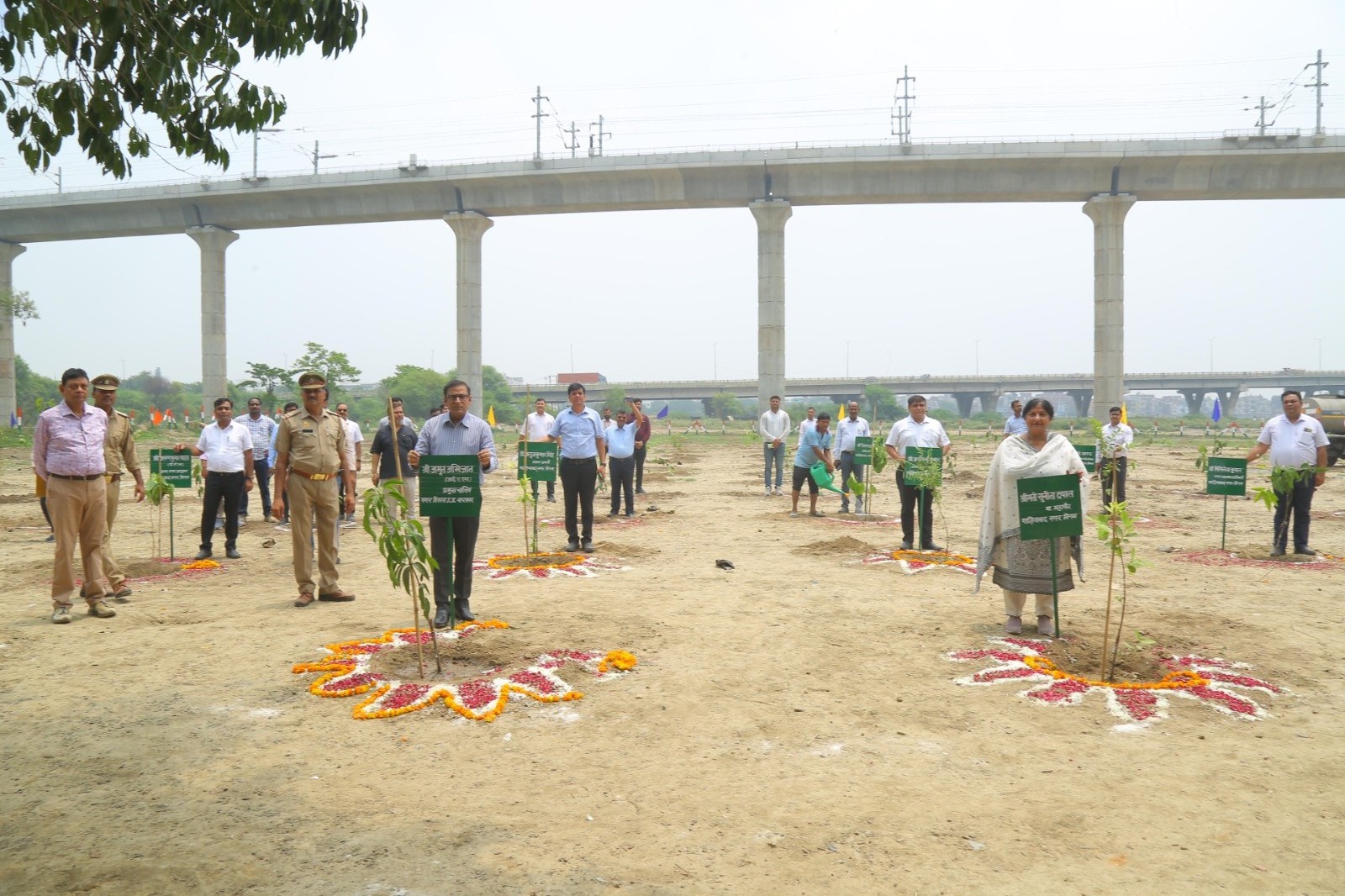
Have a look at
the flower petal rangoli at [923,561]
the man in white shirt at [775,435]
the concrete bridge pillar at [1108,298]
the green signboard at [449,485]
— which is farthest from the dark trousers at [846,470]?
the concrete bridge pillar at [1108,298]

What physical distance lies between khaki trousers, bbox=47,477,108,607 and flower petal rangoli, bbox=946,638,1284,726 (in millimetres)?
7339

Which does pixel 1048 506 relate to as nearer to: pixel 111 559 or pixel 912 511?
pixel 912 511

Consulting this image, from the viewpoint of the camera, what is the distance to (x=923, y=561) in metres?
10.9

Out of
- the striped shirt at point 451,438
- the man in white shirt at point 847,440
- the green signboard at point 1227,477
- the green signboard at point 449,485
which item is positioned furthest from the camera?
the man in white shirt at point 847,440

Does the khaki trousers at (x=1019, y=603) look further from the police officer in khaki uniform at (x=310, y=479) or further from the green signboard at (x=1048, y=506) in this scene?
the police officer in khaki uniform at (x=310, y=479)

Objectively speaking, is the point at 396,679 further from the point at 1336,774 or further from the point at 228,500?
the point at 228,500

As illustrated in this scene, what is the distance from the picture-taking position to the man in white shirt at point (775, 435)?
60.2 feet

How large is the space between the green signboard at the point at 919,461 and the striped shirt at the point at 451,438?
553 cm

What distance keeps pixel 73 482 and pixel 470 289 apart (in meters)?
31.5

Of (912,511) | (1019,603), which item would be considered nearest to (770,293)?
(912,511)

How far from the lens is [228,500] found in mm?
11492

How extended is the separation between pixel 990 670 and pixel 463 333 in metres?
34.3

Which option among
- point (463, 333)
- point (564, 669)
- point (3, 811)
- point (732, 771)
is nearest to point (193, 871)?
point (3, 811)

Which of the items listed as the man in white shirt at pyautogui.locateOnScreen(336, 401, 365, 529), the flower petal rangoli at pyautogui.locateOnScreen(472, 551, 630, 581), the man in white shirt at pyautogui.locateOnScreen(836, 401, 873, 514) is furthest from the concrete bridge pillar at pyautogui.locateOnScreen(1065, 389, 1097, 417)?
the flower petal rangoli at pyautogui.locateOnScreen(472, 551, 630, 581)
